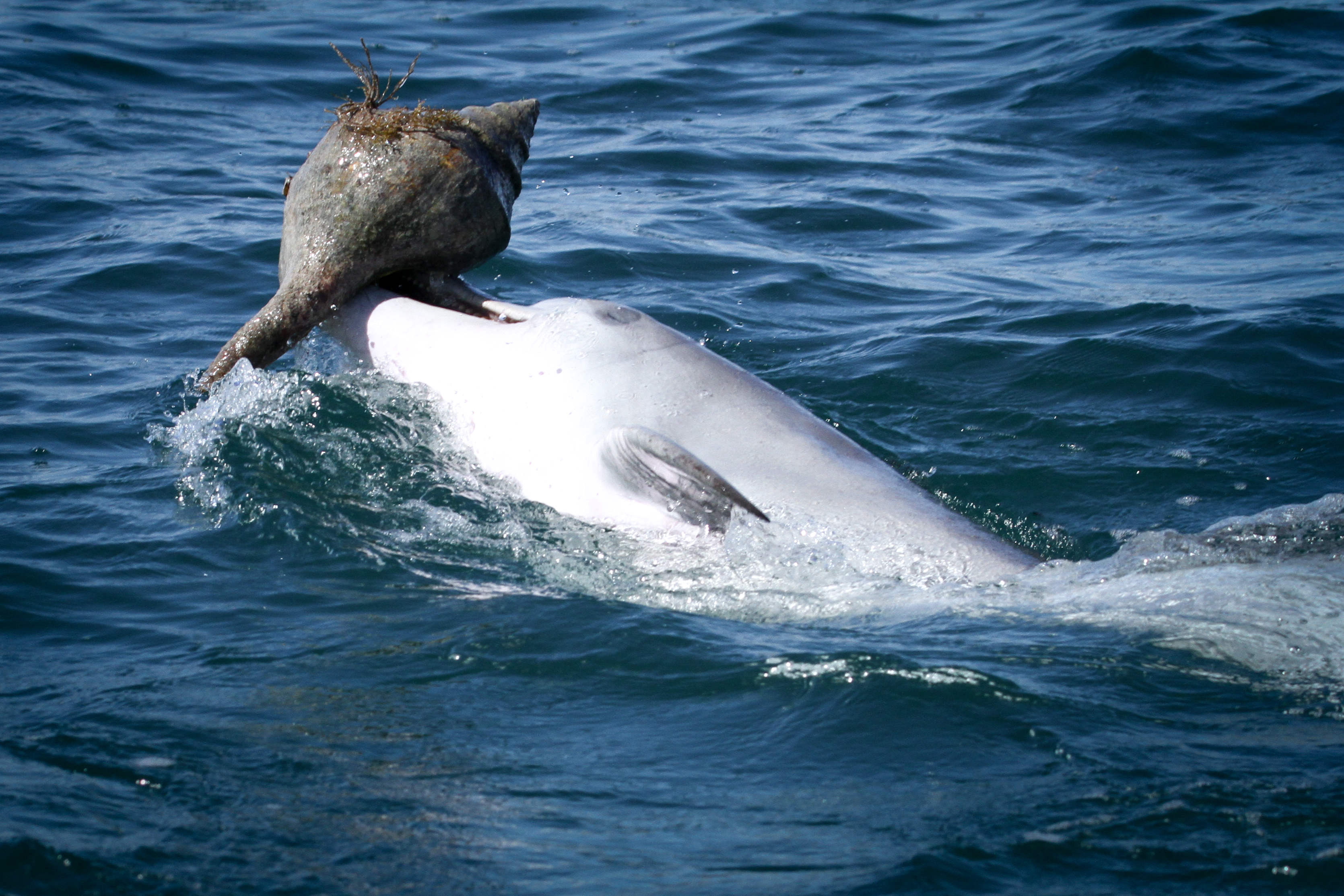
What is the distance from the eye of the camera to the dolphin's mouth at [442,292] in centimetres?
711

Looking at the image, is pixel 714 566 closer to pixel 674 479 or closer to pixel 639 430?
pixel 674 479

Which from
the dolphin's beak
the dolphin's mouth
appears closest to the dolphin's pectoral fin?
the dolphin's mouth

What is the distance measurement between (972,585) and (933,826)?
68.9 inches

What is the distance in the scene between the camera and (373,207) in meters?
6.64

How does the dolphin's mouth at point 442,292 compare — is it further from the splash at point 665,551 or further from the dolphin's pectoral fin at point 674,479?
the dolphin's pectoral fin at point 674,479

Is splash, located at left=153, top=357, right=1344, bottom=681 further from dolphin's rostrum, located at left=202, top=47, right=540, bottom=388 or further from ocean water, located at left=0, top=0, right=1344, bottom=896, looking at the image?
dolphin's rostrum, located at left=202, top=47, right=540, bottom=388

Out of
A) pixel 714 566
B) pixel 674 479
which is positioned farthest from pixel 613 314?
pixel 714 566

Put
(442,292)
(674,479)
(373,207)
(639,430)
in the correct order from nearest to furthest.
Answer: (674,479), (639,430), (373,207), (442,292)

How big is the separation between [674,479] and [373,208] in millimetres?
2127

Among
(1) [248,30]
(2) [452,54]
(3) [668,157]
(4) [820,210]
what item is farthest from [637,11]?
(4) [820,210]

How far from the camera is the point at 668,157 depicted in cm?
1518

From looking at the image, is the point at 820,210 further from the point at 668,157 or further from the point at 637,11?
the point at 637,11

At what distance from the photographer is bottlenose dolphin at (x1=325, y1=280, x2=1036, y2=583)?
5762 mm

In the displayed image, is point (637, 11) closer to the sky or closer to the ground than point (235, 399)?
closer to the sky
